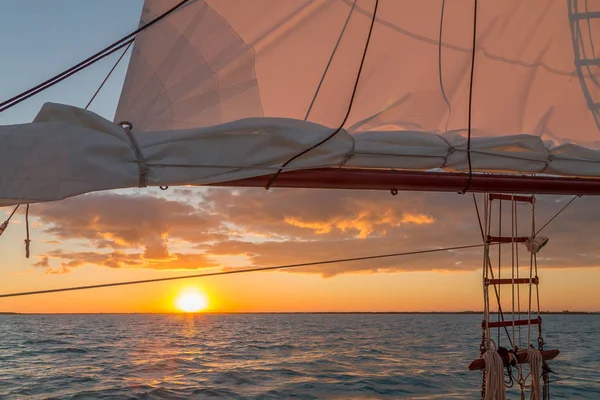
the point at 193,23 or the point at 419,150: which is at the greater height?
the point at 193,23

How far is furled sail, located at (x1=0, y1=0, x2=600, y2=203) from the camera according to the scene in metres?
2.63

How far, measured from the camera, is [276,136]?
111 inches

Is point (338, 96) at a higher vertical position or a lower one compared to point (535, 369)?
higher

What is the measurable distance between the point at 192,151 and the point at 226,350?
25.9 m

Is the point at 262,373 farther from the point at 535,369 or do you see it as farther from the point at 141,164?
→ the point at 141,164

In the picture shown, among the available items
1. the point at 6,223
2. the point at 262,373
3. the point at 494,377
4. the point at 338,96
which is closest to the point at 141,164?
the point at 6,223

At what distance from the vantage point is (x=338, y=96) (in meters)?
3.50

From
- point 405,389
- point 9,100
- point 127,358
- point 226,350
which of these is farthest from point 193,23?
point 226,350

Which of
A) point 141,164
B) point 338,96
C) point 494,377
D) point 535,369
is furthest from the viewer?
point 535,369

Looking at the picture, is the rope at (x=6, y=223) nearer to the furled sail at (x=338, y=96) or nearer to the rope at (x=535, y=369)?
the furled sail at (x=338, y=96)

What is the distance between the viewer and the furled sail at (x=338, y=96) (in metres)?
2.63

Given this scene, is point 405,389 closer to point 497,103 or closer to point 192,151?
point 497,103

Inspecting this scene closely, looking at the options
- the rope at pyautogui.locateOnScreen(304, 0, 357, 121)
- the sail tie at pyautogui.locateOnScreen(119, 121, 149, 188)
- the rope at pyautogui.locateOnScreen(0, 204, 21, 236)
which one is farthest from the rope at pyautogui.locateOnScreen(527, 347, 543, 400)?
the rope at pyautogui.locateOnScreen(0, 204, 21, 236)

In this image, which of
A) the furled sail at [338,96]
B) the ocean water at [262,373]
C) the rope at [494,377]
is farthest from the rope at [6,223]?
the ocean water at [262,373]
